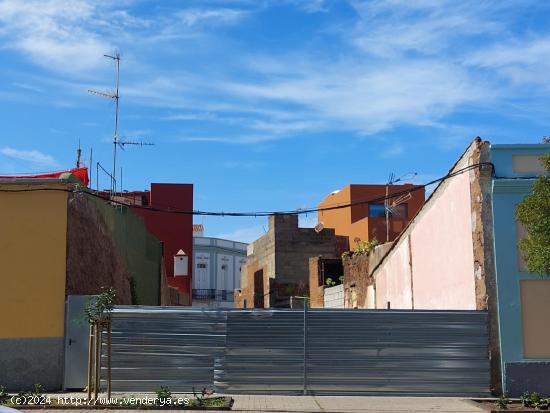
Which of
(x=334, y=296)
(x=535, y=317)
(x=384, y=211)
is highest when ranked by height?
(x=384, y=211)

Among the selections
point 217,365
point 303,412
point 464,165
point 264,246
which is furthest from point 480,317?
point 264,246

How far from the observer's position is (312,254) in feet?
157

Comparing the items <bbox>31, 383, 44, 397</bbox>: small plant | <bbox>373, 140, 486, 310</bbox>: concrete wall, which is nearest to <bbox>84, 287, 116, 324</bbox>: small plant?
<bbox>31, 383, 44, 397</bbox>: small plant

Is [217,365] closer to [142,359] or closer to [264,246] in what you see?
[142,359]

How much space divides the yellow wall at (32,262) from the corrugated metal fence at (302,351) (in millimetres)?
1622

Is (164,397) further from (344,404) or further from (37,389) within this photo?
(344,404)

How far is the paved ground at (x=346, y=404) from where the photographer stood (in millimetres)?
12000

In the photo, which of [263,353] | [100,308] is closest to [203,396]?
[263,353]

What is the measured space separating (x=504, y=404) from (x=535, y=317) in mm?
2189

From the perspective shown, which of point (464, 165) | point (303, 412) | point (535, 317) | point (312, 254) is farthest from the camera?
point (312, 254)

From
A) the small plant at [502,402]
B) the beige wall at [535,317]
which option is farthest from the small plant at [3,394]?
the beige wall at [535,317]

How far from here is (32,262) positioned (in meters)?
14.7

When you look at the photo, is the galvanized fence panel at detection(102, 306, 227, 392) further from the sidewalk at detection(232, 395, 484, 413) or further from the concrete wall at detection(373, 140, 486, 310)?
the concrete wall at detection(373, 140, 486, 310)

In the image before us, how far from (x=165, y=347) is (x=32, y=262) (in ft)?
11.5
